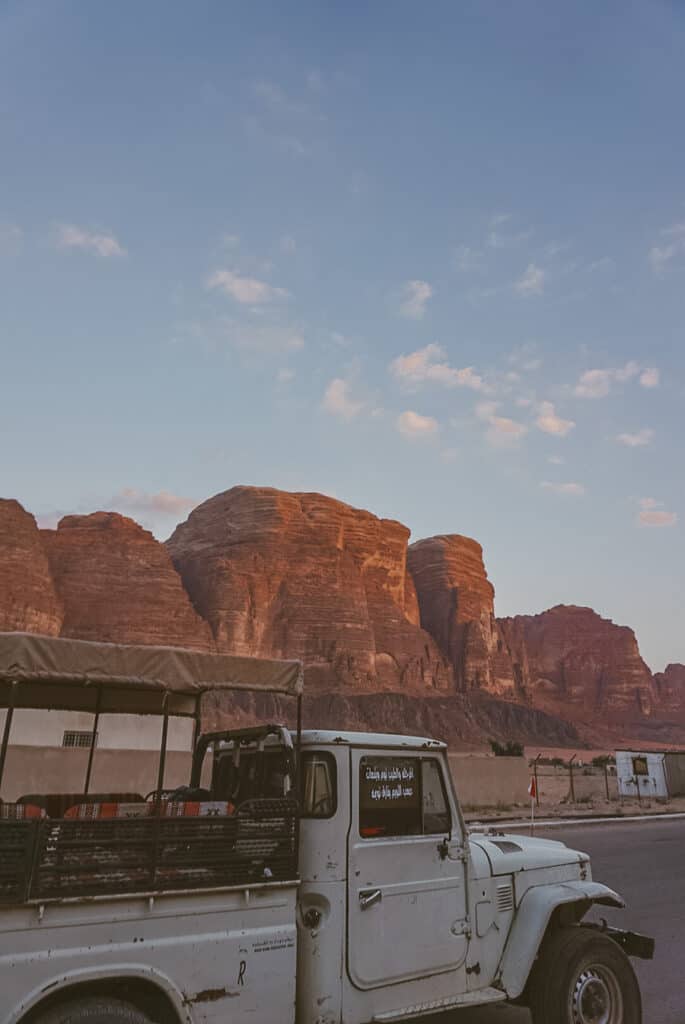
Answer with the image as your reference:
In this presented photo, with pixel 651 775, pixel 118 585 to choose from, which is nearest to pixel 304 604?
pixel 118 585

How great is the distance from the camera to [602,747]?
13400 cm

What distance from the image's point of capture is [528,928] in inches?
212

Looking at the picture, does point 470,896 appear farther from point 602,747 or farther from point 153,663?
point 602,747

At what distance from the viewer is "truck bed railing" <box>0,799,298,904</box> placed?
12.4 ft

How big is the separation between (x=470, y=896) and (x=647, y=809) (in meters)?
29.3

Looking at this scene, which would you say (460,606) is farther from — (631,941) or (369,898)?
(369,898)

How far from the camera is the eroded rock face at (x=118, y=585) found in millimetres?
117188

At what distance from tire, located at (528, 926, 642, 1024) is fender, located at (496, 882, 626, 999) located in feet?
0.42

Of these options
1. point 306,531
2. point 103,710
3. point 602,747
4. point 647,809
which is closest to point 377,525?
point 306,531

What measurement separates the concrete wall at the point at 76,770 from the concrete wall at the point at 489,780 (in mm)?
11620

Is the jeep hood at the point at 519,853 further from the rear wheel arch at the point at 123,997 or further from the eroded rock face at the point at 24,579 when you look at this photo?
the eroded rock face at the point at 24,579

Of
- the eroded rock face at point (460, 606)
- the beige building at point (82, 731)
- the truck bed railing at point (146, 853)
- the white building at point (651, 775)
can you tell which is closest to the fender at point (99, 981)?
the truck bed railing at point (146, 853)

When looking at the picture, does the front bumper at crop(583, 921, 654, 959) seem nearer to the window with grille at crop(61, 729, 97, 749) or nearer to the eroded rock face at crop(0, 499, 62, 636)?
the window with grille at crop(61, 729, 97, 749)

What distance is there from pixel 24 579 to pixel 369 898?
117 meters
